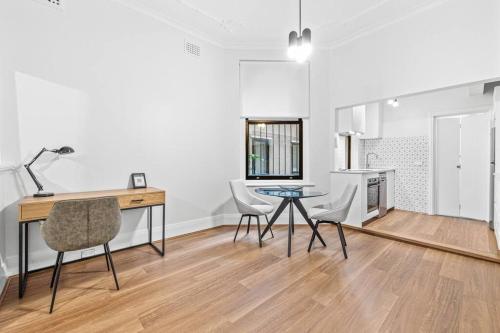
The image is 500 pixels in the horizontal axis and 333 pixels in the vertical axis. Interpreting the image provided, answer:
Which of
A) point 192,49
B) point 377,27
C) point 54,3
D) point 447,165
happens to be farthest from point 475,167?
point 54,3

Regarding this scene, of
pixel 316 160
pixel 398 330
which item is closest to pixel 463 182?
pixel 316 160

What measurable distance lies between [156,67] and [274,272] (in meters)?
3.11

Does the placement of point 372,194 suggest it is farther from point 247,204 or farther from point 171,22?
point 171,22

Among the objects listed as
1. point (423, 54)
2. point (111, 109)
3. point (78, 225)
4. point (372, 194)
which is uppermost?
point (423, 54)

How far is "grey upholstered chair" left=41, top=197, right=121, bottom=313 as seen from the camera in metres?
1.83

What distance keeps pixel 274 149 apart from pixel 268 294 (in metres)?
2.82

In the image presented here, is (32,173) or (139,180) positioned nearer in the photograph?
(32,173)

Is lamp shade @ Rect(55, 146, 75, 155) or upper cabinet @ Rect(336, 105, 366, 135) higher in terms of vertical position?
upper cabinet @ Rect(336, 105, 366, 135)

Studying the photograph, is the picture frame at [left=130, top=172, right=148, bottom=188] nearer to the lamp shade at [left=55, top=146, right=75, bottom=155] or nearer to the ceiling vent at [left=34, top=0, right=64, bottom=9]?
the lamp shade at [left=55, top=146, right=75, bottom=155]

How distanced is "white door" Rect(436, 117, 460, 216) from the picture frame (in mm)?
5559

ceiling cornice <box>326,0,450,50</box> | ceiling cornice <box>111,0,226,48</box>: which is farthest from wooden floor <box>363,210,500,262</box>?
ceiling cornice <box>111,0,226,48</box>

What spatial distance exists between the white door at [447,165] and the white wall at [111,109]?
423 cm

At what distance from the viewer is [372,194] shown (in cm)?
433

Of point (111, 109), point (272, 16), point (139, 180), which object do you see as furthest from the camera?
point (272, 16)
